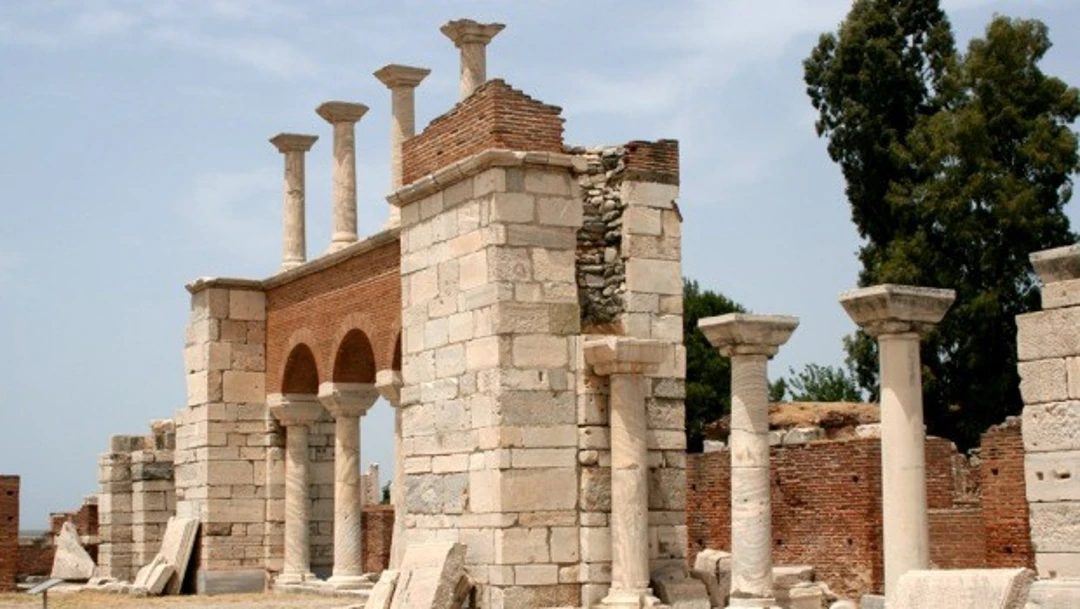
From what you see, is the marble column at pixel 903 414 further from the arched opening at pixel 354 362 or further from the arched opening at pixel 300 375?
the arched opening at pixel 300 375

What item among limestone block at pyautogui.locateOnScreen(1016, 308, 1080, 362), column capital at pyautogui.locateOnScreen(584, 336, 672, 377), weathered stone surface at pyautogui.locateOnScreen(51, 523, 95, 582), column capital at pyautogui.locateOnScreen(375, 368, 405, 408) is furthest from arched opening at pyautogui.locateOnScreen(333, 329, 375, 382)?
limestone block at pyautogui.locateOnScreen(1016, 308, 1080, 362)

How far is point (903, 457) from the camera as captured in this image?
13344 millimetres

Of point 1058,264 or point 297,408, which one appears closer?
point 1058,264

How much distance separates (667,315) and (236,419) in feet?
32.7

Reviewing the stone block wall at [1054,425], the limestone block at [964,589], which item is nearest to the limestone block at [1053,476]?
the stone block wall at [1054,425]

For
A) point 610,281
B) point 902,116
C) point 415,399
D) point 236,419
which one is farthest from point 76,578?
point 902,116

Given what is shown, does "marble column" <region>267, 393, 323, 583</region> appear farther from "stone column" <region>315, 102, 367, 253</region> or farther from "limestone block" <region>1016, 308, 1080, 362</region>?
"limestone block" <region>1016, 308, 1080, 362</region>

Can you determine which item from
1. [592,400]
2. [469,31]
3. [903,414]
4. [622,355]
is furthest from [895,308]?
[469,31]

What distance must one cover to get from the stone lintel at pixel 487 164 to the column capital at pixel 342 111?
7.10 m

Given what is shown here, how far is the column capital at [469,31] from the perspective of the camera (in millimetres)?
19734

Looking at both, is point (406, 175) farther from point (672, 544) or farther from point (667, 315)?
point (672, 544)

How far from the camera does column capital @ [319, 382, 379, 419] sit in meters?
22.0

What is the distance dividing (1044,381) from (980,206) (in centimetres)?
1937

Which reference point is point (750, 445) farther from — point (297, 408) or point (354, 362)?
point (297, 408)
